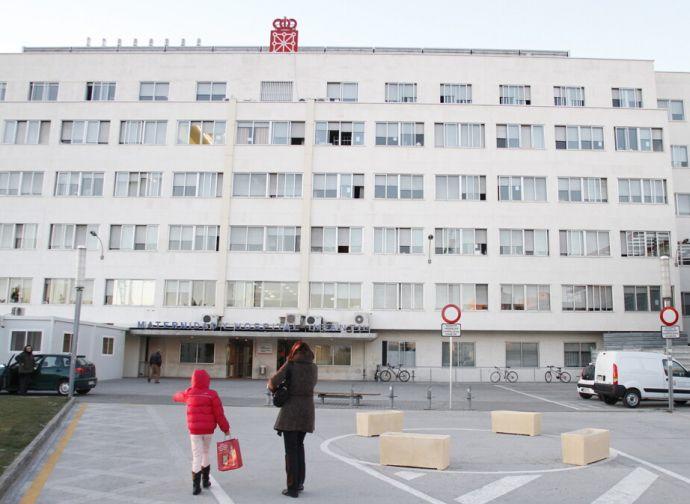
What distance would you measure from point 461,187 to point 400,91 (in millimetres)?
7725

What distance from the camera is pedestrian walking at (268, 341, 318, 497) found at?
7.69 m

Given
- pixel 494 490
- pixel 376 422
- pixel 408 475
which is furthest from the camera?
pixel 376 422

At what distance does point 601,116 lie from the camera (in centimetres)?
3994

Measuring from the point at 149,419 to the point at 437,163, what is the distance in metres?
27.1

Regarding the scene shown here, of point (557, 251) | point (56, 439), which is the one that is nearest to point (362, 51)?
point (557, 251)

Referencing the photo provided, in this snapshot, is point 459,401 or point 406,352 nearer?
point 459,401

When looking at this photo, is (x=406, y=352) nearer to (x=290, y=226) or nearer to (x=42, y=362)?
(x=290, y=226)

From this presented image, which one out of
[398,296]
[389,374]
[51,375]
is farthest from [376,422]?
[398,296]

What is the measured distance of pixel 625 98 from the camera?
41062 millimetres

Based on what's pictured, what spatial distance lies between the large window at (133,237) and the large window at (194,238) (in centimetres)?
113

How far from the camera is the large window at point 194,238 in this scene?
38.5 meters

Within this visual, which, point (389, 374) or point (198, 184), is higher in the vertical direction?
A: point (198, 184)

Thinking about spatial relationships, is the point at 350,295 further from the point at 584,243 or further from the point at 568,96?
the point at 568,96

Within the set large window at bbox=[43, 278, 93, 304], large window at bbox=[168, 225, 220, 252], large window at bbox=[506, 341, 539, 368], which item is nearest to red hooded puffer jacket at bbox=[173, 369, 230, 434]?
large window at bbox=[168, 225, 220, 252]
